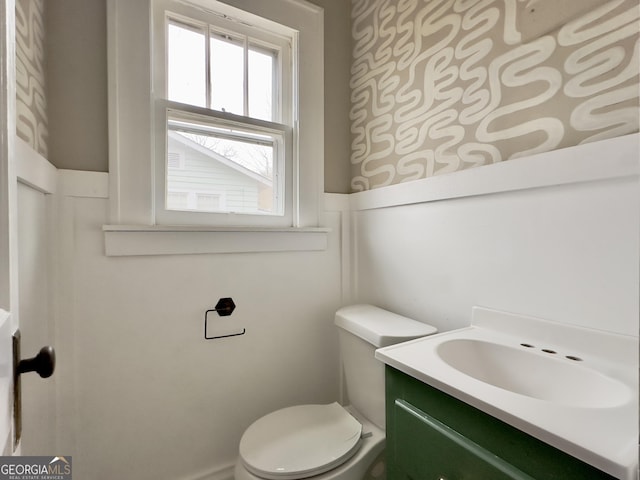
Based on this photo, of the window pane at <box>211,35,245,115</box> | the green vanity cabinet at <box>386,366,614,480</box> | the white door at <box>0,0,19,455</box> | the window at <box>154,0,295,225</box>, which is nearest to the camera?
the white door at <box>0,0,19,455</box>

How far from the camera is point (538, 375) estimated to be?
78 centimetres

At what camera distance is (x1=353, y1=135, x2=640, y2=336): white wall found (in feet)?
2.41

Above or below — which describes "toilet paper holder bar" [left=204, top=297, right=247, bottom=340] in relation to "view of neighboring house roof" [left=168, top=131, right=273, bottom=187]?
below

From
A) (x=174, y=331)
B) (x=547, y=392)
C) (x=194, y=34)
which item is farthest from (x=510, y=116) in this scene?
(x=174, y=331)

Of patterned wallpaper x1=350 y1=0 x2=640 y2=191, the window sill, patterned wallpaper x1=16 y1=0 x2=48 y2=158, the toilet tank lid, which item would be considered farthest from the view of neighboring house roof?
the toilet tank lid

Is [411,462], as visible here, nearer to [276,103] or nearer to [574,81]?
[574,81]

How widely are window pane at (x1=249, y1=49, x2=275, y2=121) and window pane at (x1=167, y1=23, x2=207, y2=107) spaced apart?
0.69ft

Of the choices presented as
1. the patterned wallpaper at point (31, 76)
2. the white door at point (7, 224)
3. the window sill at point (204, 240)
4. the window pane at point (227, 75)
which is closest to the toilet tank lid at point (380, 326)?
the window sill at point (204, 240)

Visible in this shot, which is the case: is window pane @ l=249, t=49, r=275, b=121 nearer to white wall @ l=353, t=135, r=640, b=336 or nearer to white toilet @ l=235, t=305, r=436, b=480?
white wall @ l=353, t=135, r=640, b=336

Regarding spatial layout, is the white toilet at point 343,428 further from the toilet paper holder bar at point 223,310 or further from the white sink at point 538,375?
the toilet paper holder bar at point 223,310

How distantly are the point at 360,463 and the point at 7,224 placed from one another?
110 centimetres

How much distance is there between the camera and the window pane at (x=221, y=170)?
1.26 metres

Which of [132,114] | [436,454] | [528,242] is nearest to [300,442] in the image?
[436,454]

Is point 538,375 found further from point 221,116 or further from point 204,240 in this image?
point 221,116
